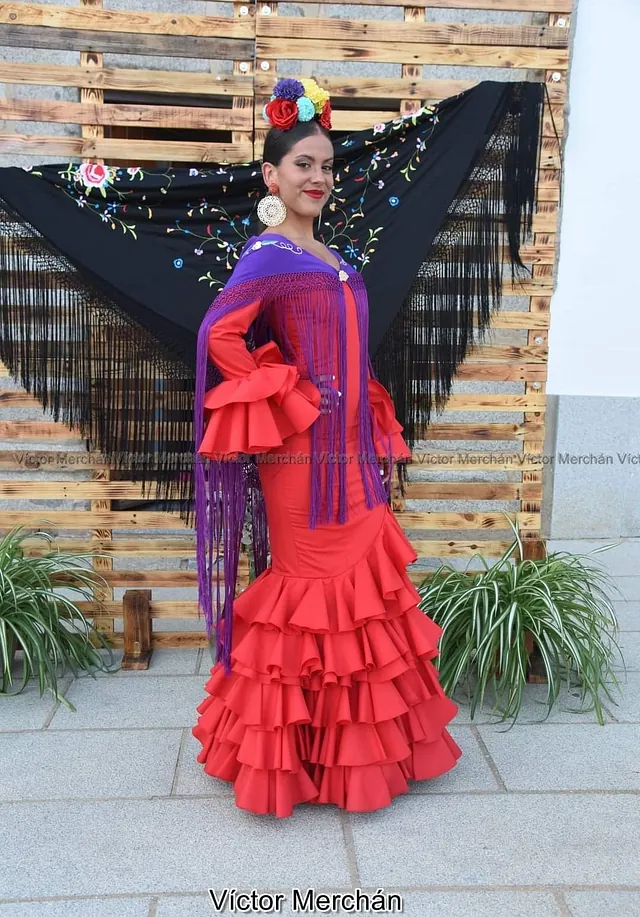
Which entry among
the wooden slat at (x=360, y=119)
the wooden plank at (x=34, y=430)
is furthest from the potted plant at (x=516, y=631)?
the wooden slat at (x=360, y=119)

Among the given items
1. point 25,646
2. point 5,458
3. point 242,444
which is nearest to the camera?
point 242,444

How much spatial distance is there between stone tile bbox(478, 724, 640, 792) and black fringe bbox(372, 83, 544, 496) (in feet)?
4.03

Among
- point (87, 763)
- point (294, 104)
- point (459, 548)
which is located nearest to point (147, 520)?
point (87, 763)

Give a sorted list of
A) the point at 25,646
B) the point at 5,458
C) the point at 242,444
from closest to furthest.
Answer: the point at 242,444
the point at 25,646
the point at 5,458

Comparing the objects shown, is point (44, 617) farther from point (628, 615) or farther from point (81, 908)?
point (628, 615)

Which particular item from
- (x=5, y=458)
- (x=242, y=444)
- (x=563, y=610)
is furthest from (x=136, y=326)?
(x=563, y=610)

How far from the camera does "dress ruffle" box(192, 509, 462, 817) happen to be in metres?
2.03

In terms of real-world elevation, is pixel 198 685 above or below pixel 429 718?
below

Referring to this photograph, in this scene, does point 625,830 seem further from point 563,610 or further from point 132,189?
point 132,189

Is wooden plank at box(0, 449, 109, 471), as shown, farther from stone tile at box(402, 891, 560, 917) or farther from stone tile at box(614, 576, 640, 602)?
stone tile at box(614, 576, 640, 602)

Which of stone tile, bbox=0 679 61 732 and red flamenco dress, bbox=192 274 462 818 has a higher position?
red flamenco dress, bbox=192 274 462 818

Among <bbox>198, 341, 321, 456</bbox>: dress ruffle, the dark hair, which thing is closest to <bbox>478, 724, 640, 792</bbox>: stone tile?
<bbox>198, 341, 321, 456</bbox>: dress ruffle

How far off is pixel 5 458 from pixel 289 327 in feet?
5.41

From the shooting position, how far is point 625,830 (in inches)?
80.1
